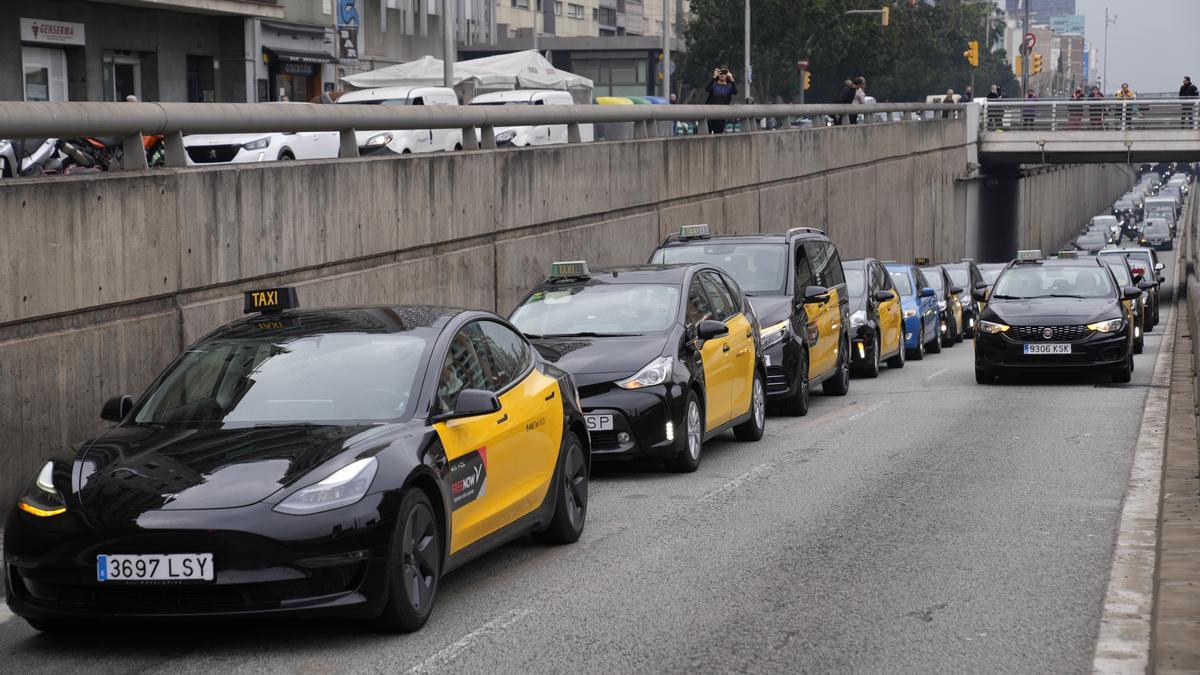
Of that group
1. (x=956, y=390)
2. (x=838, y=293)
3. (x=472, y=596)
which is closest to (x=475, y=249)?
(x=838, y=293)

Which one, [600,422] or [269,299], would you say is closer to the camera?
[269,299]

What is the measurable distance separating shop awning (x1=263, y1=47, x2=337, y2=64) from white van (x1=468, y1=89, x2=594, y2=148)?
10101 millimetres

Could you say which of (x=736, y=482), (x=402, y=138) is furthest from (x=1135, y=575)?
(x=402, y=138)

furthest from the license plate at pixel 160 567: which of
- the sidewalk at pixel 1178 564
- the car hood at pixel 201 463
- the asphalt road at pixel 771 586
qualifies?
the sidewalk at pixel 1178 564

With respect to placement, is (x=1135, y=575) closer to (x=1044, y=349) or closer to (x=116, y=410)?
(x=116, y=410)

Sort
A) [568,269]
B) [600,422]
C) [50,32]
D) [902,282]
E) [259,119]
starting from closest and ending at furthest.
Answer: [600,422], [259,119], [568,269], [902,282], [50,32]

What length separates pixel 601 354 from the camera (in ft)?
40.4

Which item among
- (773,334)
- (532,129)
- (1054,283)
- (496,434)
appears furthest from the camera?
(532,129)

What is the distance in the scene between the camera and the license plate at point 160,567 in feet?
21.8

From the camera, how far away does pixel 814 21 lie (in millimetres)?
81812

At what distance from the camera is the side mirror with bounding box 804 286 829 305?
56.8 feet

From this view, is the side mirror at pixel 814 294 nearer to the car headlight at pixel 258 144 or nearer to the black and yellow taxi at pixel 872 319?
Result: the black and yellow taxi at pixel 872 319

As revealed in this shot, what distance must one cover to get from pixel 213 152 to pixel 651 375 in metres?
11.4

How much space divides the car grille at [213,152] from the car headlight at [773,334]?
813cm
